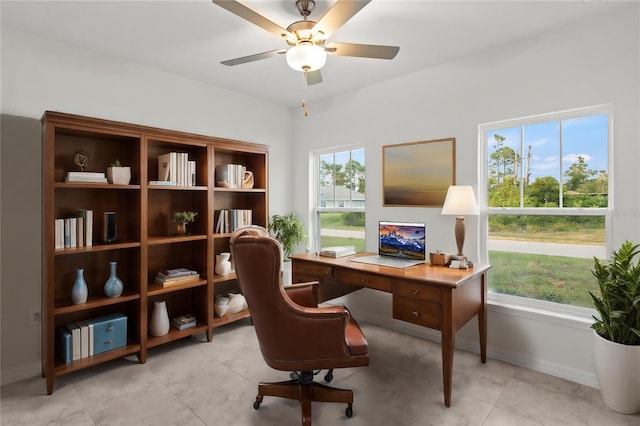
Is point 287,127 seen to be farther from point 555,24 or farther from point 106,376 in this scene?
point 106,376

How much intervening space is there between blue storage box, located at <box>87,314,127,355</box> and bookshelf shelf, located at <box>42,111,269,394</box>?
0.15 feet

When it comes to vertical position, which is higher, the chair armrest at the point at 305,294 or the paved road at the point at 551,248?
the paved road at the point at 551,248

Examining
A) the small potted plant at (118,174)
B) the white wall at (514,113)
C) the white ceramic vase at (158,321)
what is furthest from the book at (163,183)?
the white wall at (514,113)

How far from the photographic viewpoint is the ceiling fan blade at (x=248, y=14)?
159 centimetres

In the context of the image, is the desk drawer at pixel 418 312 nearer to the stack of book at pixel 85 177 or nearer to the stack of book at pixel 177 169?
the stack of book at pixel 177 169

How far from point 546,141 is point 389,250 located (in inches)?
→ 60.3

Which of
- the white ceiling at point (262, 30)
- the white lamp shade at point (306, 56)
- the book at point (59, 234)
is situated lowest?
the book at point (59, 234)

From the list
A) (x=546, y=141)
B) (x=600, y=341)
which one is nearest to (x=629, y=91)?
(x=546, y=141)

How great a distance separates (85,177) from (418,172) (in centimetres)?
282

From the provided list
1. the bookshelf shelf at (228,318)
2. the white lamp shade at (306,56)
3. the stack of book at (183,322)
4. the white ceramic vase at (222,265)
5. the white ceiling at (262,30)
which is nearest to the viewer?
the white lamp shade at (306,56)

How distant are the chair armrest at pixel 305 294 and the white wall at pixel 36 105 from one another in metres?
1.97

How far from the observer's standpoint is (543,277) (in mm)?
2627

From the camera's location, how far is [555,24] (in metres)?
2.37

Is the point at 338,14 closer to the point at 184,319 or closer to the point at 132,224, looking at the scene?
the point at 132,224
